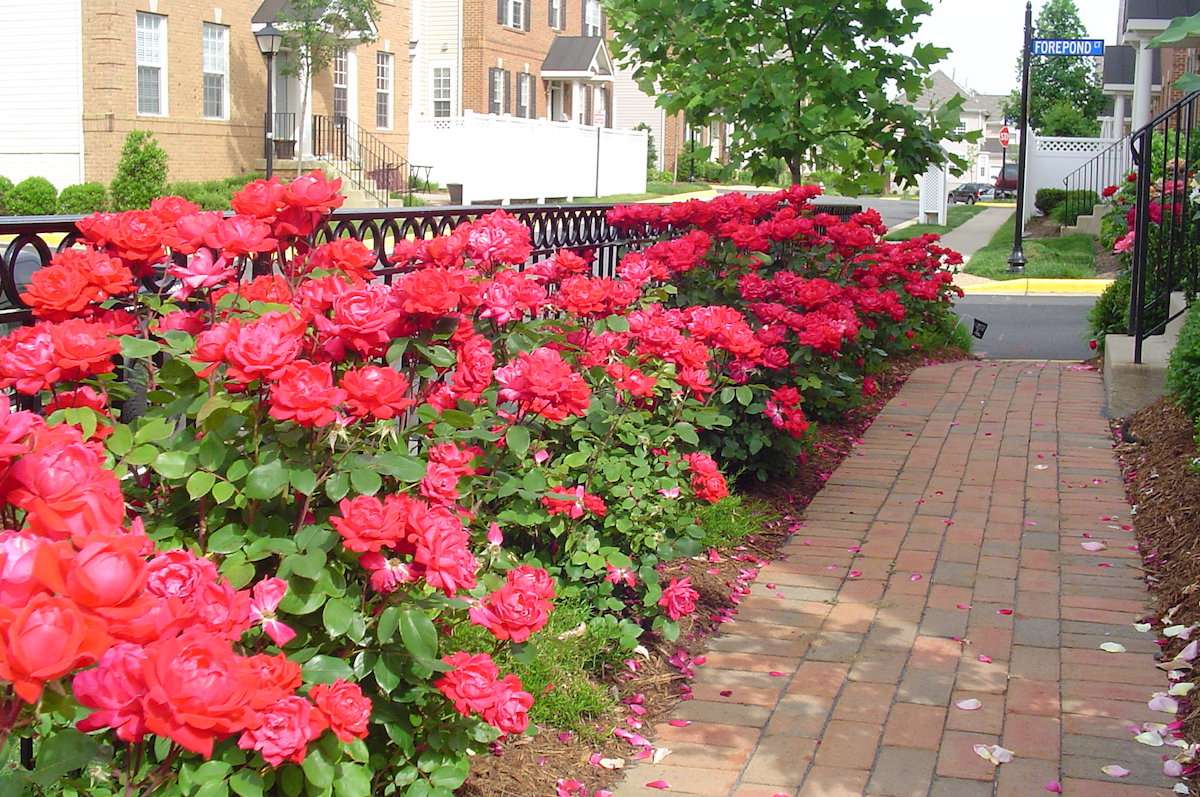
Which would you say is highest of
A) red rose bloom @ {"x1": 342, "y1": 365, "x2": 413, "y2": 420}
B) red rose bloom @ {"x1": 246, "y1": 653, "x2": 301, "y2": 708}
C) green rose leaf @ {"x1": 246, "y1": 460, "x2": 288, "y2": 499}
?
red rose bloom @ {"x1": 342, "y1": 365, "x2": 413, "y2": 420}

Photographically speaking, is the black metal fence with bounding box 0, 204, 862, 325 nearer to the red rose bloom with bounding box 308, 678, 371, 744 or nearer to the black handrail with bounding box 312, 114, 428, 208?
the red rose bloom with bounding box 308, 678, 371, 744

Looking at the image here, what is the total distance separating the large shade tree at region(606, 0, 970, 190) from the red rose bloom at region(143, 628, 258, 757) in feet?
25.4


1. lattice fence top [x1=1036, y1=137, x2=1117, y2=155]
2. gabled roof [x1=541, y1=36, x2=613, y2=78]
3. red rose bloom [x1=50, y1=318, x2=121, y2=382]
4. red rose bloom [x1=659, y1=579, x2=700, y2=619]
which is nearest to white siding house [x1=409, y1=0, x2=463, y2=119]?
gabled roof [x1=541, y1=36, x2=613, y2=78]

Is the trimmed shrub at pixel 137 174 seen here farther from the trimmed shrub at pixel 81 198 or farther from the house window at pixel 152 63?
the house window at pixel 152 63

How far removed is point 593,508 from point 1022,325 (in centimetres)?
1181

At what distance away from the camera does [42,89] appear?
2511 cm

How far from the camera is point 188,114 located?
25.9m

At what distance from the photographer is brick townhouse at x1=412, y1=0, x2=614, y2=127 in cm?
3822

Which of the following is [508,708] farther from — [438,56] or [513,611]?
[438,56]

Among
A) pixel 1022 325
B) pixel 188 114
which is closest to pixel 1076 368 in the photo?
pixel 1022 325

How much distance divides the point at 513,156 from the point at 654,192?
10187mm

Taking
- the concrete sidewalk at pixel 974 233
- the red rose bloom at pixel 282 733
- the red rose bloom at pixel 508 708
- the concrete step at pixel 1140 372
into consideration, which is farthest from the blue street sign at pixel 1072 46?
the red rose bloom at pixel 282 733

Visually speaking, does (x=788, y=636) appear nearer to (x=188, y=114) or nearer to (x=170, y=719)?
(x=170, y=719)

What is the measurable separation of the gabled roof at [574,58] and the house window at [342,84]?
40.3ft
